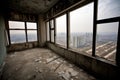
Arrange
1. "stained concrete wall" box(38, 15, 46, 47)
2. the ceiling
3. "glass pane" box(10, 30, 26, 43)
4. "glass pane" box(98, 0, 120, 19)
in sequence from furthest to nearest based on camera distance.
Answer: "stained concrete wall" box(38, 15, 46, 47) < "glass pane" box(10, 30, 26, 43) < the ceiling < "glass pane" box(98, 0, 120, 19)

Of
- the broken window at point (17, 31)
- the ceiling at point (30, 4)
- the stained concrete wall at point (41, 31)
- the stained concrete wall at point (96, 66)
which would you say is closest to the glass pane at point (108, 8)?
the stained concrete wall at point (96, 66)

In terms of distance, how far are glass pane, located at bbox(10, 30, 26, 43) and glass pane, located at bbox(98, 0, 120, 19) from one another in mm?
4969

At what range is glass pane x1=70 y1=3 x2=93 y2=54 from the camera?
88.7 inches

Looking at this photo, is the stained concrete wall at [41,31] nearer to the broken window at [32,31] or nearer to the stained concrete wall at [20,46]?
the broken window at [32,31]

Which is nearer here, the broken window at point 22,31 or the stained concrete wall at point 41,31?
the broken window at point 22,31

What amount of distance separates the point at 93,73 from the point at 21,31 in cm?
506

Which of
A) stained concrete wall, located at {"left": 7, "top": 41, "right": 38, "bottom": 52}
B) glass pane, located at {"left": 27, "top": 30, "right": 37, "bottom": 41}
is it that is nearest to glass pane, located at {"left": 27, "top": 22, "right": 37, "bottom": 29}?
glass pane, located at {"left": 27, "top": 30, "right": 37, "bottom": 41}

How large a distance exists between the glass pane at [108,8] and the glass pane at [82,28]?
11.1 inches

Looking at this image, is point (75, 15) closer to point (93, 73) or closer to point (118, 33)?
point (118, 33)

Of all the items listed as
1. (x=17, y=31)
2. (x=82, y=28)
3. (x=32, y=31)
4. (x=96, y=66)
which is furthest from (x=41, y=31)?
(x=96, y=66)

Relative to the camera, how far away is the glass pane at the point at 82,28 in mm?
2252

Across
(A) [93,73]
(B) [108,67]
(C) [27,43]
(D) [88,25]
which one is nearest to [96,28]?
(D) [88,25]

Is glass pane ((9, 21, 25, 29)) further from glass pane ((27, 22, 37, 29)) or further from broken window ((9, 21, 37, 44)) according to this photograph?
glass pane ((27, 22, 37, 29))

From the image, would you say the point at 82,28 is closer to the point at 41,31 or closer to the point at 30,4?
the point at 30,4
